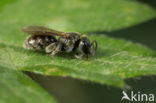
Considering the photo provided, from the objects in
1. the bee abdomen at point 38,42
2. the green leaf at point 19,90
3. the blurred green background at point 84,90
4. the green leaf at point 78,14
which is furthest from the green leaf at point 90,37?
the blurred green background at point 84,90

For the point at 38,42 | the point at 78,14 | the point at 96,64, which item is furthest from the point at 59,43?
the point at 78,14

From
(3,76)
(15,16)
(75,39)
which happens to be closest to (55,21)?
(15,16)

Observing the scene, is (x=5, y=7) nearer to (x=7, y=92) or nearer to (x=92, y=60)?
(x=92, y=60)

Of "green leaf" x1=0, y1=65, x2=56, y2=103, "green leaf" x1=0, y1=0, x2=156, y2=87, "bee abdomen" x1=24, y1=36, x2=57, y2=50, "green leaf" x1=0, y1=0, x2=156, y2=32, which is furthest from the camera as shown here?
"green leaf" x1=0, y1=0, x2=156, y2=32

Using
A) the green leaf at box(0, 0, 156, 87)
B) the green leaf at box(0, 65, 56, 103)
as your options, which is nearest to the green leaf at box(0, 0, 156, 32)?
the green leaf at box(0, 0, 156, 87)

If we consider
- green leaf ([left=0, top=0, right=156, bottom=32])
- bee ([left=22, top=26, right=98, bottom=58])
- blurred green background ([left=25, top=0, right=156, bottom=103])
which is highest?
bee ([left=22, top=26, right=98, bottom=58])

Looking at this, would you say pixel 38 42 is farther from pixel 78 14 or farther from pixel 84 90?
pixel 84 90

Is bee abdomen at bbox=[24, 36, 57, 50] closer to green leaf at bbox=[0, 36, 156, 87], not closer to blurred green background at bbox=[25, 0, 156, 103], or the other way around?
green leaf at bbox=[0, 36, 156, 87]

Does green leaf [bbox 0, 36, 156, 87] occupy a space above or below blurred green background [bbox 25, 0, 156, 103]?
above
